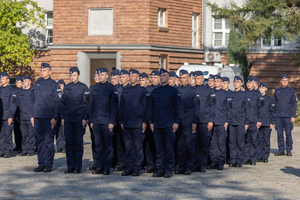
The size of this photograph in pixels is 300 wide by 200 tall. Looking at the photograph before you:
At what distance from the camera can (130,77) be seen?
995 cm

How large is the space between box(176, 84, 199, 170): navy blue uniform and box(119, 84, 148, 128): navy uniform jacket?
0.83 m

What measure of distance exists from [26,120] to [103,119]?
14.1 ft

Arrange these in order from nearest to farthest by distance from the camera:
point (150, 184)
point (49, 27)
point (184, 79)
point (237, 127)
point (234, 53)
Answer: point (150, 184) → point (184, 79) → point (237, 127) → point (234, 53) → point (49, 27)

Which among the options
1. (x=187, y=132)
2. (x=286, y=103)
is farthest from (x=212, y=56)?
(x=187, y=132)

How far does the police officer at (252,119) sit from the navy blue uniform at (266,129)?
0.90 ft

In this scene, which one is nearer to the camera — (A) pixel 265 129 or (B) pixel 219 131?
(B) pixel 219 131

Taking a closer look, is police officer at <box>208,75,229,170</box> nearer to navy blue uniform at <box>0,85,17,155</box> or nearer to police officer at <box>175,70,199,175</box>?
police officer at <box>175,70,199,175</box>

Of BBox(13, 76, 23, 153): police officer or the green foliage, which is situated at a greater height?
the green foliage

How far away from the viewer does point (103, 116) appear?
9.72m

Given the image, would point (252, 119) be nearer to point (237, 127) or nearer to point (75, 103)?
point (237, 127)

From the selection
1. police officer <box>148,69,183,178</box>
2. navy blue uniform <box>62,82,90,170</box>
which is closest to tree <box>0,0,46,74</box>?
navy blue uniform <box>62,82,90,170</box>

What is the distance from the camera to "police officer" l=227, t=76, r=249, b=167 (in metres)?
11.4

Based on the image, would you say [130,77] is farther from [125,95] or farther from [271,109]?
[271,109]

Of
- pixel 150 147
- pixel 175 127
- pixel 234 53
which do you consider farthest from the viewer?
pixel 234 53
